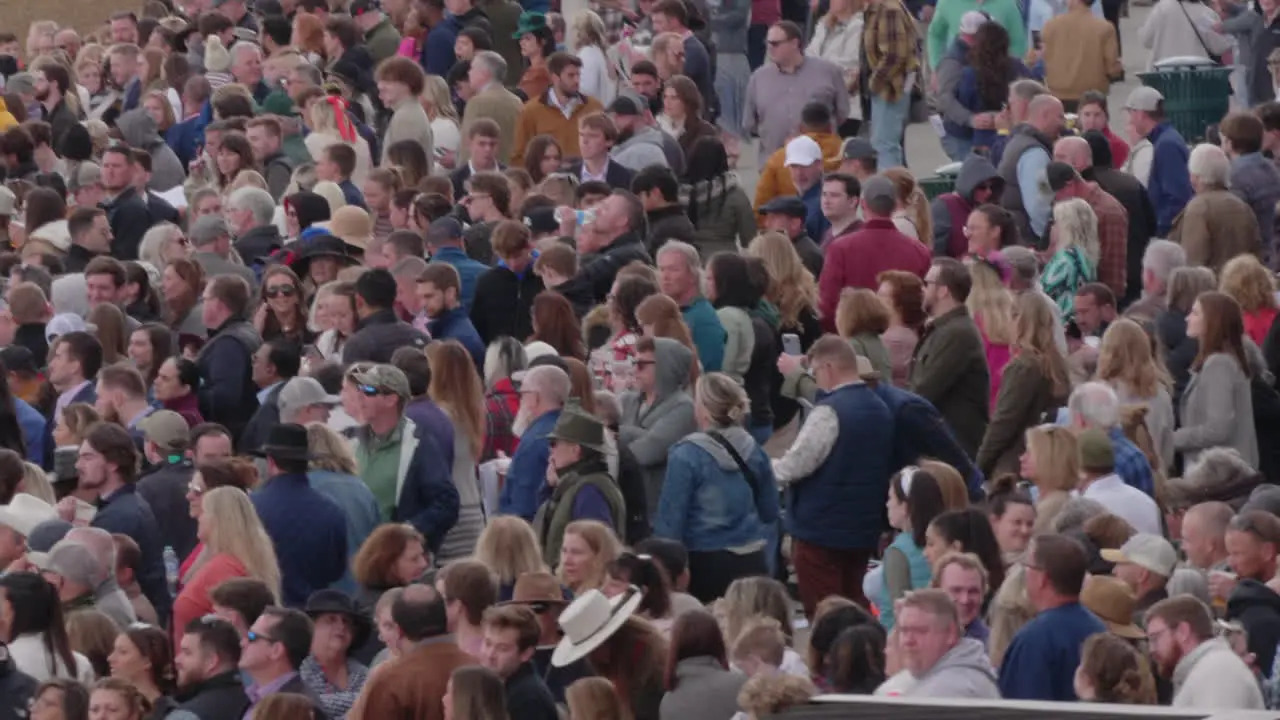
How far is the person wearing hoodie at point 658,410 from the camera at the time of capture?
12648 mm

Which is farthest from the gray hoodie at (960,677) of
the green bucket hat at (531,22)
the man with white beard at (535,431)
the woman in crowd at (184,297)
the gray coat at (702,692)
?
the green bucket hat at (531,22)

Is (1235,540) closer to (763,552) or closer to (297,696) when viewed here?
(763,552)

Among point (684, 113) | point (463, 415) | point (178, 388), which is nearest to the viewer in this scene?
point (463, 415)

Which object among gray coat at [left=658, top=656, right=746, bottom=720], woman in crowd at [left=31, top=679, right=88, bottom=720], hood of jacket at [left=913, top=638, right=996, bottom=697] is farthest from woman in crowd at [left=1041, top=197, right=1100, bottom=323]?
woman in crowd at [left=31, top=679, right=88, bottom=720]

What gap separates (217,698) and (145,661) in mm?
403

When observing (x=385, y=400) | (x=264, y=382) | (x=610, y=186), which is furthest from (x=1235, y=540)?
(x=610, y=186)

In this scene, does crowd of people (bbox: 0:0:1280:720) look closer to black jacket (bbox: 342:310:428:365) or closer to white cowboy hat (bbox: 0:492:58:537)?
black jacket (bbox: 342:310:428:365)

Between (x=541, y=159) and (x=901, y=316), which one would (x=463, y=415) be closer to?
(x=901, y=316)

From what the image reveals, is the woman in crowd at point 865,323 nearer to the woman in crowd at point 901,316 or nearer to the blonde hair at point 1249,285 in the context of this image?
the woman in crowd at point 901,316

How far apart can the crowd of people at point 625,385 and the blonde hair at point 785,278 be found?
0.03 m

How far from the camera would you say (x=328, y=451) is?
1164 cm

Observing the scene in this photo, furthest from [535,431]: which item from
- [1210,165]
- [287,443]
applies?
[1210,165]

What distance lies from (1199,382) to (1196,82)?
7.90m

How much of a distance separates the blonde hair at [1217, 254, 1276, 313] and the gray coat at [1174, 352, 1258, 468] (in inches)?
38.0
